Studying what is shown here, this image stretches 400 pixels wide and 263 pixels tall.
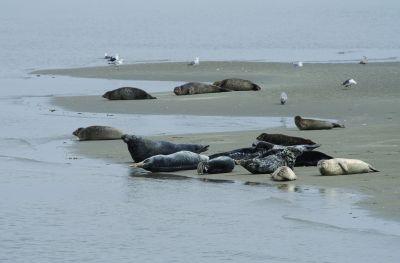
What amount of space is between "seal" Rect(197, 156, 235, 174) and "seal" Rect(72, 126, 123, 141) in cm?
335

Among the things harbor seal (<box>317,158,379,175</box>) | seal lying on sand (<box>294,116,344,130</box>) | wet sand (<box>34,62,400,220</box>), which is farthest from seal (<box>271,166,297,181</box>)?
seal lying on sand (<box>294,116,344,130</box>)

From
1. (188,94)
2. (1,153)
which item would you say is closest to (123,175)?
(1,153)

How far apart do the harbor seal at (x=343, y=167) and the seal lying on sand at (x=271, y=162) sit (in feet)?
1.32

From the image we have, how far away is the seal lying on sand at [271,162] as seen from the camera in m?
11.4

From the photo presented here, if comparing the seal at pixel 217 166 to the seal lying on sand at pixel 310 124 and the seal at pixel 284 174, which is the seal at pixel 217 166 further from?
the seal lying on sand at pixel 310 124

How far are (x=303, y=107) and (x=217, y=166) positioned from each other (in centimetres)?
705

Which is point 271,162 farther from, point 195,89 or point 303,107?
point 195,89

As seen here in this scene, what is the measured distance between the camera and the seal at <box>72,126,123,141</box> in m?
14.8

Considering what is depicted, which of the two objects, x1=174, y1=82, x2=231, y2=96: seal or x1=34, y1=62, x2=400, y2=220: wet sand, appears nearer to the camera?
x1=34, y1=62, x2=400, y2=220: wet sand

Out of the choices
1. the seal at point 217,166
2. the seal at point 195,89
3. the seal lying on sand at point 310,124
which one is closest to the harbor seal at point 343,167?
the seal at point 217,166

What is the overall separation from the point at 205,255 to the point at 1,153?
631cm

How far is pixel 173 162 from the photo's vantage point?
39.1 feet

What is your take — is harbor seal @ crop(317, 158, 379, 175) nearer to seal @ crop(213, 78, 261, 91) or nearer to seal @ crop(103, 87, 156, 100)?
seal @ crop(103, 87, 156, 100)

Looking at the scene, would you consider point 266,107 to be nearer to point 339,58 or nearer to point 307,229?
point 307,229
